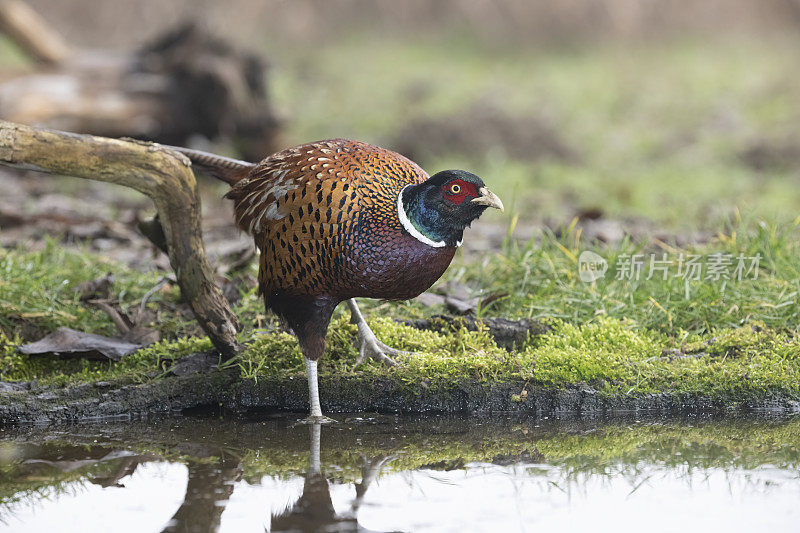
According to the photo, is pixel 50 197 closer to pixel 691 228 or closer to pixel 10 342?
pixel 10 342

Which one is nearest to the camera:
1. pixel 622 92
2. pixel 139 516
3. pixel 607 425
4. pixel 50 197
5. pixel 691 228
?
pixel 139 516

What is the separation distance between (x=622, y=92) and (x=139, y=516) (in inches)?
467

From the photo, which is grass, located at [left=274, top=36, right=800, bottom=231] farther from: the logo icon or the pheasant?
the pheasant

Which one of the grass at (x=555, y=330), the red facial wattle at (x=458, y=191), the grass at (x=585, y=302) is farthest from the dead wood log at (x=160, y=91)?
the red facial wattle at (x=458, y=191)

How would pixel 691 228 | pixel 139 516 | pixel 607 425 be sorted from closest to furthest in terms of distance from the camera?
pixel 139 516 < pixel 607 425 < pixel 691 228

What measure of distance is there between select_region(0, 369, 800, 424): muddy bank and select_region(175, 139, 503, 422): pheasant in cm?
25

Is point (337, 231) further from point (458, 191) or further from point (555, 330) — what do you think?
point (555, 330)

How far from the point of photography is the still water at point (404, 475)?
8.50 feet

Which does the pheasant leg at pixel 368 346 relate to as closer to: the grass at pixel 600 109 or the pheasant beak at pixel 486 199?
the pheasant beak at pixel 486 199

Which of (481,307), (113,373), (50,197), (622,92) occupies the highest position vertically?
(622,92)

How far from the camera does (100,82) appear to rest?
8.53 metres

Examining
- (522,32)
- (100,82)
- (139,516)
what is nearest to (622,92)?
(522,32)

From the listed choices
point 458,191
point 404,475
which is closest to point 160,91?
point 458,191

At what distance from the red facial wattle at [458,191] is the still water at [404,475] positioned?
3.15 ft
